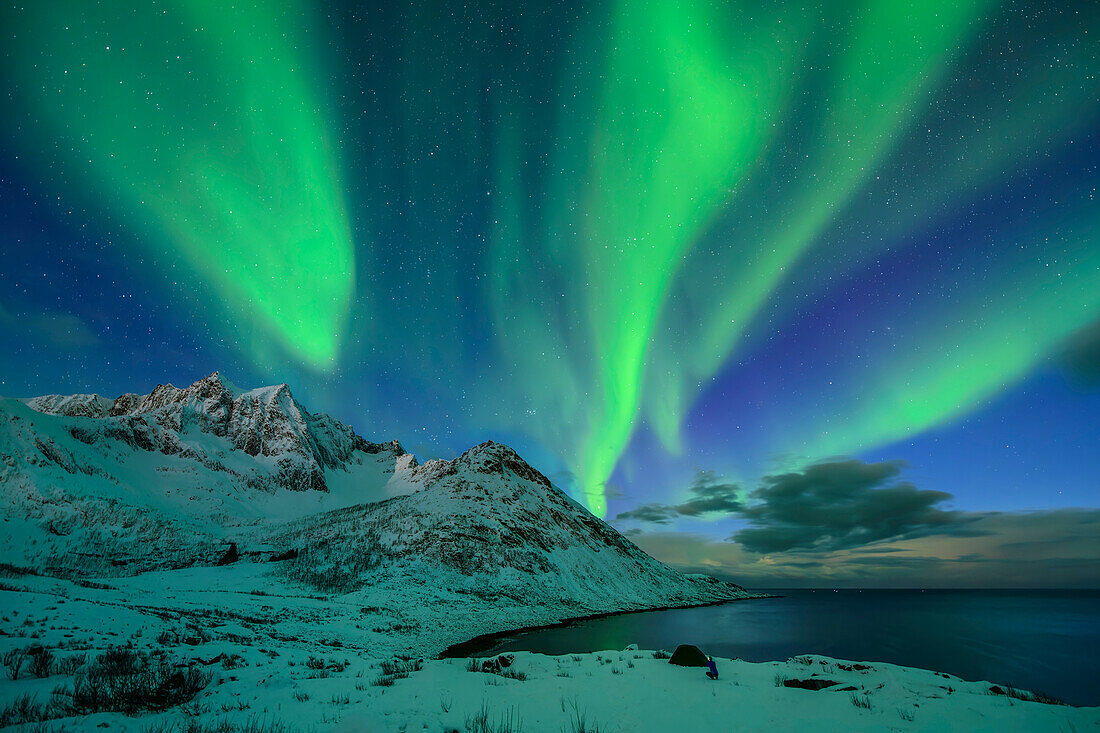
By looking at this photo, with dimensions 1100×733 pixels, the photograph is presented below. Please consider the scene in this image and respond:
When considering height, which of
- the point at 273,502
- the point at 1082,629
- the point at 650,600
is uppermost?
the point at 273,502

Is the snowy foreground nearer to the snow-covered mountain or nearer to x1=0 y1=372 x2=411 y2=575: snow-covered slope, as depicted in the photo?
the snow-covered mountain

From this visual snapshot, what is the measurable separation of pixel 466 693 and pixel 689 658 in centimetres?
1048

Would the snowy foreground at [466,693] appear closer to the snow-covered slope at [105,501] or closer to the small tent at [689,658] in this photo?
the small tent at [689,658]

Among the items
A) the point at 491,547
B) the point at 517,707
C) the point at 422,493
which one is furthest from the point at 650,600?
the point at 517,707

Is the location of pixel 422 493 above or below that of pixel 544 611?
above

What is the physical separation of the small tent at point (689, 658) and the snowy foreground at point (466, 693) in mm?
872

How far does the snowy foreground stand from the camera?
10.2 m

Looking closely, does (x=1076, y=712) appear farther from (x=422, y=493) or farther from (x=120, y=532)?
(x=120, y=532)

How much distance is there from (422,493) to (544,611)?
6029 centimetres

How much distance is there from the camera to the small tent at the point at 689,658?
740 inches

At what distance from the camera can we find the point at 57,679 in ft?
39.6

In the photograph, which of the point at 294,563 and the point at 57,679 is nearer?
the point at 57,679

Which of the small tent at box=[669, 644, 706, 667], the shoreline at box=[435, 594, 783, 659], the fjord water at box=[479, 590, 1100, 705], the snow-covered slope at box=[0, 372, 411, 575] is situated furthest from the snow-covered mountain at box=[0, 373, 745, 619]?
the small tent at box=[669, 644, 706, 667]

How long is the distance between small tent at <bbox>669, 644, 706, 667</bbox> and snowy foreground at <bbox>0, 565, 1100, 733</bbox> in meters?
0.87
